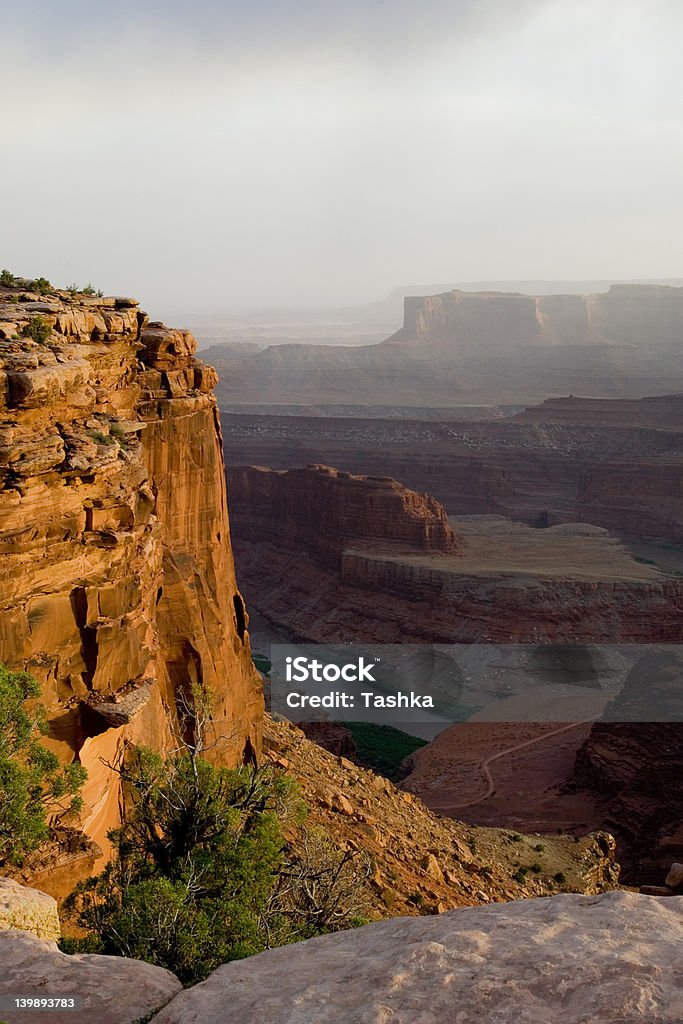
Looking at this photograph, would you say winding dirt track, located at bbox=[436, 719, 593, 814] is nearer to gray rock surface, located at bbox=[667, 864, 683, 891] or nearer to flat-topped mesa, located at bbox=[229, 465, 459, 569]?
gray rock surface, located at bbox=[667, 864, 683, 891]

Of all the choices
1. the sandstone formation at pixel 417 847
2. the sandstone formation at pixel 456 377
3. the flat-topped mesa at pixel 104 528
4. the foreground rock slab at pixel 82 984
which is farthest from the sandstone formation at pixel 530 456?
the foreground rock slab at pixel 82 984

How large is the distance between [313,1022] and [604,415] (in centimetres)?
10820

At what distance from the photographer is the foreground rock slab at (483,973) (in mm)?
4047

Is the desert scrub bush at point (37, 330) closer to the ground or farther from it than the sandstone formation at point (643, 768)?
farther from it

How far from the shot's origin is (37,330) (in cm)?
1306

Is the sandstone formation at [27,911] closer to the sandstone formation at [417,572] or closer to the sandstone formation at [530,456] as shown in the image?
the sandstone formation at [417,572]

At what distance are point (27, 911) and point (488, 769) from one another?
2960cm

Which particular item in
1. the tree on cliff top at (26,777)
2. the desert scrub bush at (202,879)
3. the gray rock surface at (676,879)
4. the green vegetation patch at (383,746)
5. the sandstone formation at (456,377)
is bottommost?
the green vegetation patch at (383,746)

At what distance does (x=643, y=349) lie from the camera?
7697 inches

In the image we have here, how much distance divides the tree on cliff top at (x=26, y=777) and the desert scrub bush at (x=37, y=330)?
5.26 m

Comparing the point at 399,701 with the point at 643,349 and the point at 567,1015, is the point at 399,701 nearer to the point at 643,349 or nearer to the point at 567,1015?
the point at 567,1015

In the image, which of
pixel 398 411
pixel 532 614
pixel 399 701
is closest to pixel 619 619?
pixel 532 614

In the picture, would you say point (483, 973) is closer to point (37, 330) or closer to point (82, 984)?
point (82, 984)

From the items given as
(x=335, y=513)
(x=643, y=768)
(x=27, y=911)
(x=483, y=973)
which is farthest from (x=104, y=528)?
(x=335, y=513)
